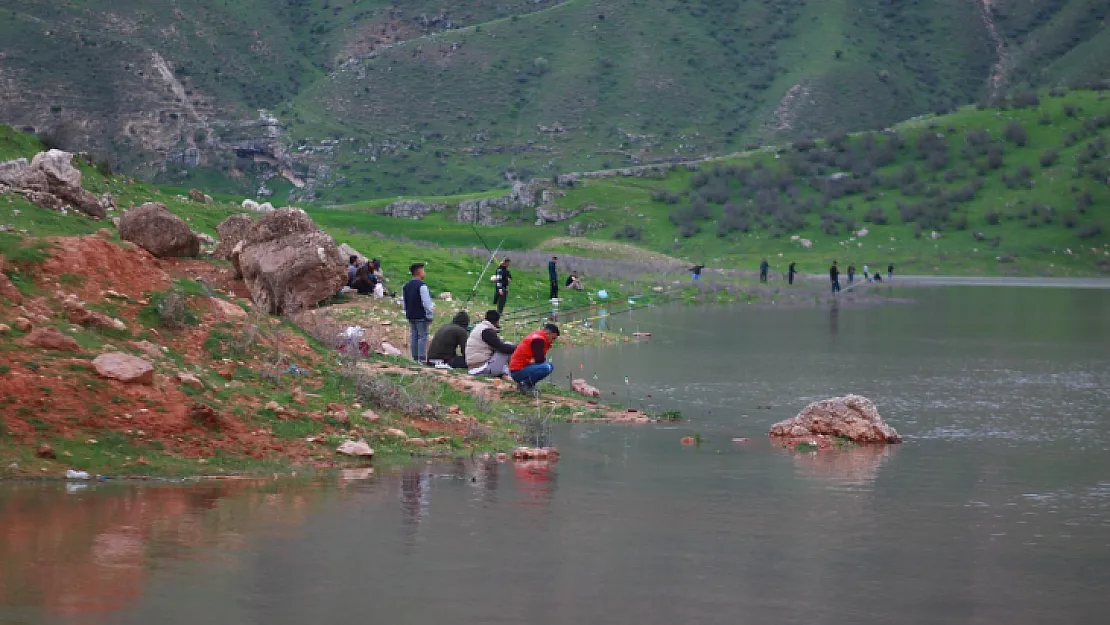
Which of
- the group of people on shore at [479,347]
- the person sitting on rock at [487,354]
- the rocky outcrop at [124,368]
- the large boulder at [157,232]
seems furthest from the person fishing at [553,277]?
the rocky outcrop at [124,368]

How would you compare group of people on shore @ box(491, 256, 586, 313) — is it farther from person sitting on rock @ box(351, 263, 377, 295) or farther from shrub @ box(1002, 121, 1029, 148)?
shrub @ box(1002, 121, 1029, 148)

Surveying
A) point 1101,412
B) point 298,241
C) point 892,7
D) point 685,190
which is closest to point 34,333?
point 298,241

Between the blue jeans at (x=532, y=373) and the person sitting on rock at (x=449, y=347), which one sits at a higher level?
the person sitting on rock at (x=449, y=347)

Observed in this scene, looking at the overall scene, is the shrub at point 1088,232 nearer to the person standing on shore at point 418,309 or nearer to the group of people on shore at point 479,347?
Result: the group of people on shore at point 479,347

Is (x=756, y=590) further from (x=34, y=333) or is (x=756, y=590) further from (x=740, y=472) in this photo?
(x=34, y=333)

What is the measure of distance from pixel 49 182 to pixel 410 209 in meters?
74.7

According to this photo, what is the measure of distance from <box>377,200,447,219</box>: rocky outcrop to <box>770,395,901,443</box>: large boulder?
8131 centimetres

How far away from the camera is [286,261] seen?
28.3 m

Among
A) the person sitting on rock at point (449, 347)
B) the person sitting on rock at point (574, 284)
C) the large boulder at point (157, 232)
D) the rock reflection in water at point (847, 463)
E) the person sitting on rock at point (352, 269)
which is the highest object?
the large boulder at point (157, 232)

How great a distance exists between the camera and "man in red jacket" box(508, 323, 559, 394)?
22166 mm

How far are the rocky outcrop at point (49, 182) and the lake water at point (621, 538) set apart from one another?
1277 cm

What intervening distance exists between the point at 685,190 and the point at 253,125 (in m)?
49.1

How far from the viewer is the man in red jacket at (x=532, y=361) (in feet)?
72.7

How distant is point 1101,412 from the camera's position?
81.1ft
